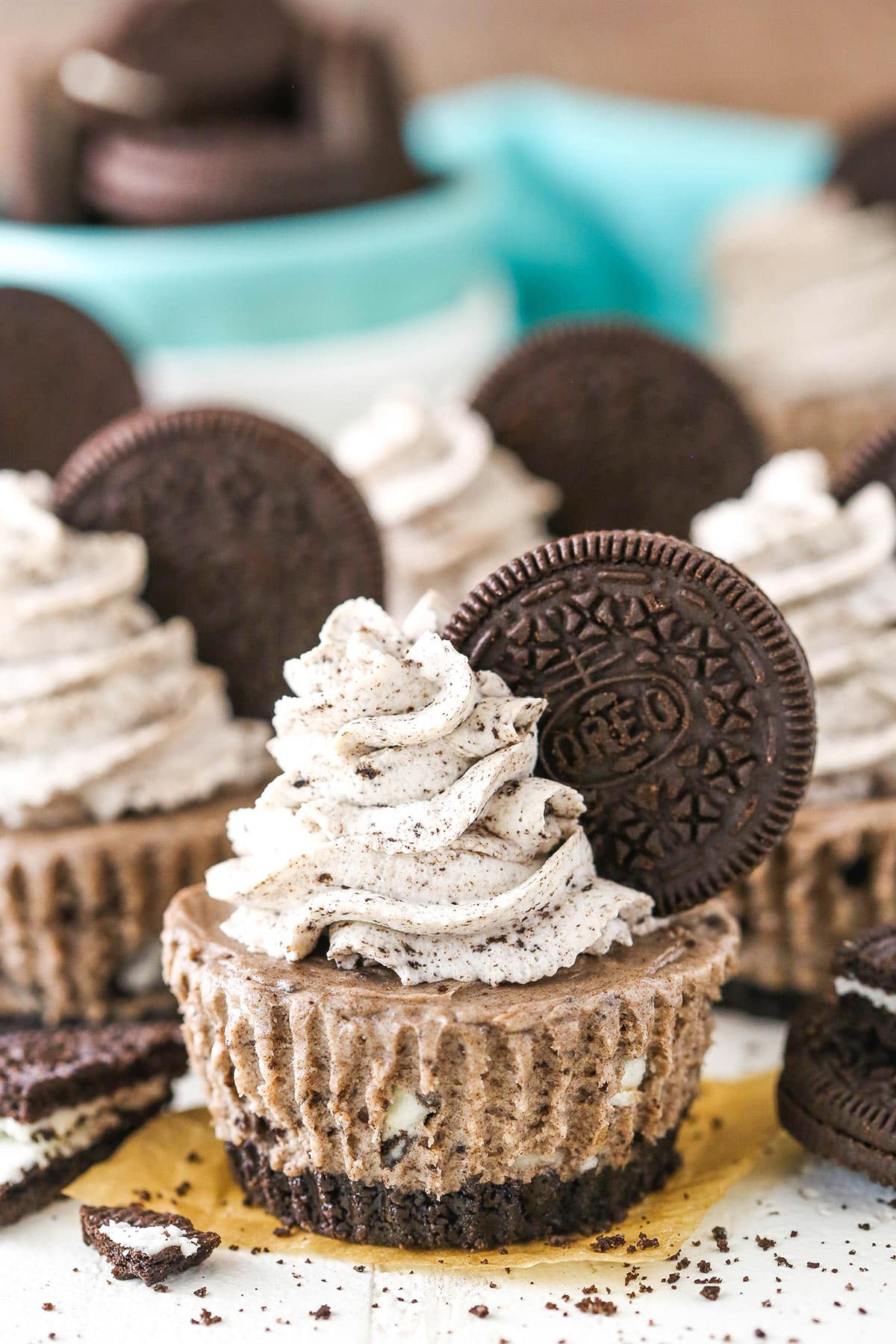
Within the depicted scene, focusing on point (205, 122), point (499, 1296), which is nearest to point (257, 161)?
point (205, 122)

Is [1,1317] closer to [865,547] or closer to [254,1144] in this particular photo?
[254,1144]

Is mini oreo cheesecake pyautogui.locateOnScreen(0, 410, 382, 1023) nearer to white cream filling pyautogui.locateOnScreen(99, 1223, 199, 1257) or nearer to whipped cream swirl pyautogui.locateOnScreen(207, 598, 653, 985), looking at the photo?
whipped cream swirl pyautogui.locateOnScreen(207, 598, 653, 985)

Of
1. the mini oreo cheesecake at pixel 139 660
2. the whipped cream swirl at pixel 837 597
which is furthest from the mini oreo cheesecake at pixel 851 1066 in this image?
the mini oreo cheesecake at pixel 139 660

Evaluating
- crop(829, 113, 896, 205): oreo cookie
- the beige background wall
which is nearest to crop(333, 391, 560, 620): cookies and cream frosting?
crop(829, 113, 896, 205): oreo cookie

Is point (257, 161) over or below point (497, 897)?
over

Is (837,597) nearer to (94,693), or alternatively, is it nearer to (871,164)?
(94,693)

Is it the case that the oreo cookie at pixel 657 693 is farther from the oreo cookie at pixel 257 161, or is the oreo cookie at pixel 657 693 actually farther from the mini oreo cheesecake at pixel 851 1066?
the oreo cookie at pixel 257 161

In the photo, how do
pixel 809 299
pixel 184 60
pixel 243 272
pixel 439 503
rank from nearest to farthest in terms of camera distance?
1. pixel 439 503
2. pixel 243 272
3. pixel 809 299
4. pixel 184 60
